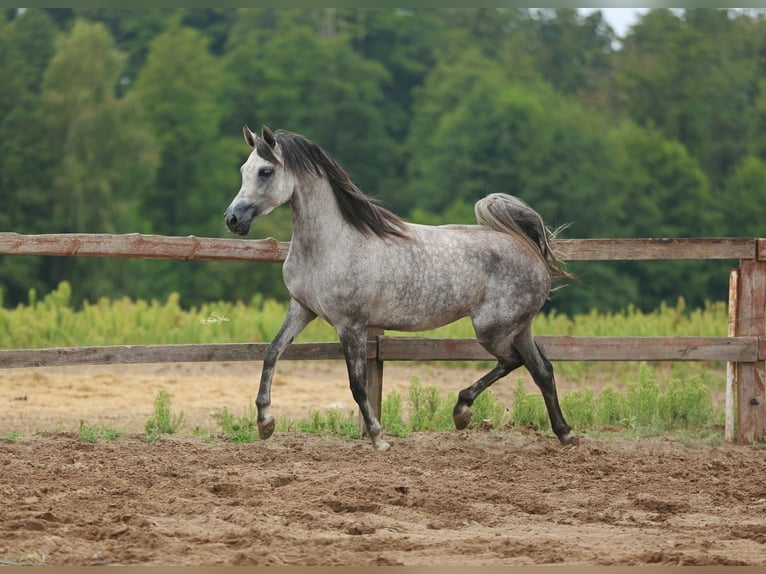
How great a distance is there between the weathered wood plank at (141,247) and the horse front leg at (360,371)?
78cm

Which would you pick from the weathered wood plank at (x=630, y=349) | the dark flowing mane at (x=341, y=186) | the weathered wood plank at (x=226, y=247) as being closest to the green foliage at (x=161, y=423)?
the weathered wood plank at (x=226, y=247)

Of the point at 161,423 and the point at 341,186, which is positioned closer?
the point at 341,186

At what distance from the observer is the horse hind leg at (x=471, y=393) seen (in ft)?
26.7

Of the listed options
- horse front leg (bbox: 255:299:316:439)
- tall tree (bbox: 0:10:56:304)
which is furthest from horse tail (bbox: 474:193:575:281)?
tall tree (bbox: 0:10:56:304)

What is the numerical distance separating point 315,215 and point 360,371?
1.05 metres

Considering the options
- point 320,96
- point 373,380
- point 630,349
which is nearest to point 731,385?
point 630,349

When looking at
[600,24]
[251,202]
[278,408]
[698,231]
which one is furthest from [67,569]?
[600,24]

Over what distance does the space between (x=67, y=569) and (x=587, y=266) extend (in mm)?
36405

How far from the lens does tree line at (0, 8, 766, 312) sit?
39.6m

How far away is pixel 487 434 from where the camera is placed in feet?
27.8

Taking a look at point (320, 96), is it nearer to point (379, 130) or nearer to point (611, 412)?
point (379, 130)

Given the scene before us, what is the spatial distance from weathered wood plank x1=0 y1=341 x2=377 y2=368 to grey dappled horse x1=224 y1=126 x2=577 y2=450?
0.36 meters

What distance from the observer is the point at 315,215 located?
780 centimetres

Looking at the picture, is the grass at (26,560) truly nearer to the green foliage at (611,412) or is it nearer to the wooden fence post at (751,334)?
the green foliage at (611,412)
